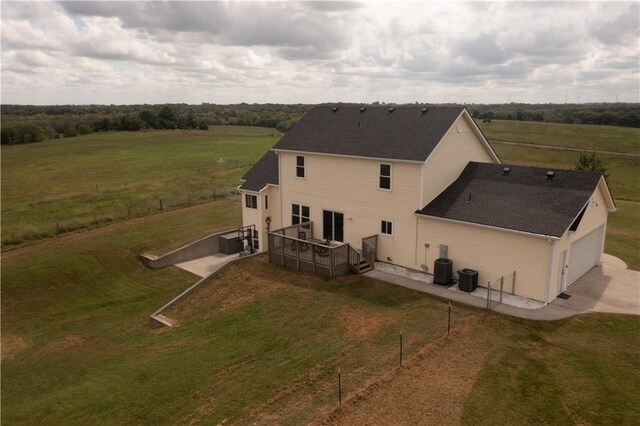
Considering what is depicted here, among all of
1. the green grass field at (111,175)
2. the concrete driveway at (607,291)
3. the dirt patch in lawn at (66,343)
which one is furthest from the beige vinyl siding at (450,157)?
the green grass field at (111,175)

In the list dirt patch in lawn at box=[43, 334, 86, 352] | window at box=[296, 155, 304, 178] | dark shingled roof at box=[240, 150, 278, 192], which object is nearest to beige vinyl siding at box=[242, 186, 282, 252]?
dark shingled roof at box=[240, 150, 278, 192]

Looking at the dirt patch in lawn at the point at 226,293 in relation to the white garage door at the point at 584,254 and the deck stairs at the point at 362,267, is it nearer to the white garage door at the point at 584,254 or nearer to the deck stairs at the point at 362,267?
the deck stairs at the point at 362,267

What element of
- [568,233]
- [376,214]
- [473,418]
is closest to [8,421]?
[473,418]

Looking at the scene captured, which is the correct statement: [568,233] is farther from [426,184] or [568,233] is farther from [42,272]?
[42,272]

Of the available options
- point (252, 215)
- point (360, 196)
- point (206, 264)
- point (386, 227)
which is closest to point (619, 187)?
point (386, 227)

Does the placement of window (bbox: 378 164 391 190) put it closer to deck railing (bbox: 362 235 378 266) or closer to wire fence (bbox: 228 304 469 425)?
deck railing (bbox: 362 235 378 266)
